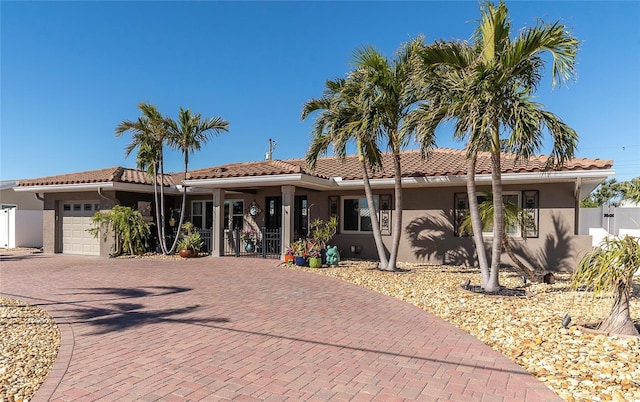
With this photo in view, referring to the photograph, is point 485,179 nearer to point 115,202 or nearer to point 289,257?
point 289,257

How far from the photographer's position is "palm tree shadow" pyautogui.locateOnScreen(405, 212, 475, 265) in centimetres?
Answer: 1353

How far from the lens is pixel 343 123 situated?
11.4m

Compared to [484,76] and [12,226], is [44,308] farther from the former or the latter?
[12,226]

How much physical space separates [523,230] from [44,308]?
12118 millimetres

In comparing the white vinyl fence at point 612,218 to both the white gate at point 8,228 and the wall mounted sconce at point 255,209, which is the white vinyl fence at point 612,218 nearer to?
the wall mounted sconce at point 255,209

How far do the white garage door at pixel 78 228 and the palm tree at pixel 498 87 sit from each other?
633 inches

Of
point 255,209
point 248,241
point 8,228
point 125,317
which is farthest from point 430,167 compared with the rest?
point 8,228

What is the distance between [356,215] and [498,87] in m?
8.55

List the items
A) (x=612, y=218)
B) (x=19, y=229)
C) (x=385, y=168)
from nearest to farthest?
(x=385, y=168), (x=612, y=218), (x=19, y=229)

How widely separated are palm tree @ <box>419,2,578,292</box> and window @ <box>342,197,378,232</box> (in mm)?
6947

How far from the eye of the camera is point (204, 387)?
396 centimetres

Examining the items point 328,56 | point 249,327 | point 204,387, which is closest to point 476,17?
point 249,327

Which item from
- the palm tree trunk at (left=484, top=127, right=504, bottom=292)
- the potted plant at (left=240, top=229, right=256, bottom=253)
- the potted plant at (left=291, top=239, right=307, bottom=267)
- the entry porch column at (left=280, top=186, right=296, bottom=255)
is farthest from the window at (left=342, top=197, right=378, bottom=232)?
the palm tree trunk at (left=484, top=127, right=504, bottom=292)

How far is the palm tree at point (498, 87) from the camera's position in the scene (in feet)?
24.5
